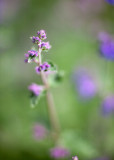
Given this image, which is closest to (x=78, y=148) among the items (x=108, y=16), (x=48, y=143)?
(x=48, y=143)

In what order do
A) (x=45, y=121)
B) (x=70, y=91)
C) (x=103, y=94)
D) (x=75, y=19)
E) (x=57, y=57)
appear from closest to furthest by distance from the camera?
(x=45, y=121), (x=103, y=94), (x=70, y=91), (x=57, y=57), (x=75, y=19)

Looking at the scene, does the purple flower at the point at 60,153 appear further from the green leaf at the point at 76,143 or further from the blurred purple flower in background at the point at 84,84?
the blurred purple flower in background at the point at 84,84

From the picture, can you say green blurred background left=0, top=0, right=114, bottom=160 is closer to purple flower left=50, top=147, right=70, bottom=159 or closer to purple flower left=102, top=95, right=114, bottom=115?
purple flower left=102, top=95, right=114, bottom=115

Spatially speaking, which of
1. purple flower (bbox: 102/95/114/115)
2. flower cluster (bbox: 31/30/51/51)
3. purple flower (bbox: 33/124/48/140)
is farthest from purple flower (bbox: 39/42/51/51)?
purple flower (bbox: 102/95/114/115)

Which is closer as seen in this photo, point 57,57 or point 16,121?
point 16,121

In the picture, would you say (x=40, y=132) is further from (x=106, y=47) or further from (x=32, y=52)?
(x=32, y=52)

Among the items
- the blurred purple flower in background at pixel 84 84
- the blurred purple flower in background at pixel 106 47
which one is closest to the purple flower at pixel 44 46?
the blurred purple flower in background at pixel 106 47

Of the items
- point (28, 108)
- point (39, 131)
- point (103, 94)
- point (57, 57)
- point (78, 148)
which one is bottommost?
point (78, 148)

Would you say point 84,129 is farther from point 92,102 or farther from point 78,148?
point 78,148
